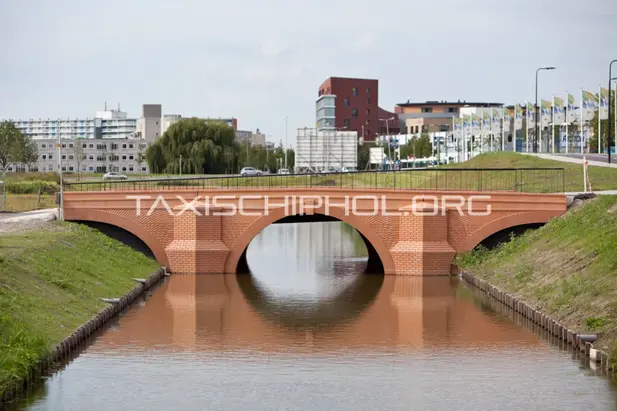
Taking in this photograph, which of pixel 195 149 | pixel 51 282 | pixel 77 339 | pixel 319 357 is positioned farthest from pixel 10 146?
pixel 319 357

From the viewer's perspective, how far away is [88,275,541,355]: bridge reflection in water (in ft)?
101

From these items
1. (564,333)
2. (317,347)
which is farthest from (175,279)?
(564,333)

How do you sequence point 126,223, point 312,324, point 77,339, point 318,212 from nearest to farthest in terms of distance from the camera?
point 77,339
point 312,324
point 318,212
point 126,223

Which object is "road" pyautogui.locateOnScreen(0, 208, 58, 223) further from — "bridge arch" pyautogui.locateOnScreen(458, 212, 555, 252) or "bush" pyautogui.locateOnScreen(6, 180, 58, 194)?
"bridge arch" pyautogui.locateOnScreen(458, 212, 555, 252)

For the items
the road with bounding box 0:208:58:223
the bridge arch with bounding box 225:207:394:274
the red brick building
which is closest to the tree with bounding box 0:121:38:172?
the road with bounding box 0:208:58:223

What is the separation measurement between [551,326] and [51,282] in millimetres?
15348

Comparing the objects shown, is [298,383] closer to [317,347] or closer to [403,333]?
[317,347]

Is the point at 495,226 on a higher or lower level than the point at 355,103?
lower

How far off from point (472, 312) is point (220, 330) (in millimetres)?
9198

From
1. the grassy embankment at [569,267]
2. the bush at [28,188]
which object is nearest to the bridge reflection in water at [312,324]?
the grassy embankment at [569,267]

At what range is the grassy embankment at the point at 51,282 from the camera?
24.4 metres

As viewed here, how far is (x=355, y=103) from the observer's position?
140750 millimetres

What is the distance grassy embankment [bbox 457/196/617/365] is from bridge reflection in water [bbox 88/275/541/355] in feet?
5.24

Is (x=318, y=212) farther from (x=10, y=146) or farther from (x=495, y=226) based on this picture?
(x=10, y=146)
